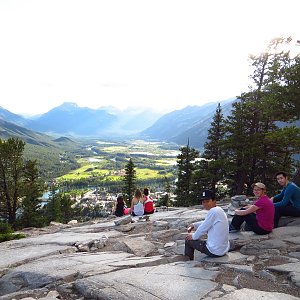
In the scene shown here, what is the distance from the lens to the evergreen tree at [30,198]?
3379 centimetres

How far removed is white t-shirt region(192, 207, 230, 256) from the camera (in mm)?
7871

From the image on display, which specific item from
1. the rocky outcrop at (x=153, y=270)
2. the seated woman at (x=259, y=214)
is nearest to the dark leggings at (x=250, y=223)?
the seated woman at (x=259, y=214)

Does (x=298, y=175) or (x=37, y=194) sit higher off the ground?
(x=298, y=175)

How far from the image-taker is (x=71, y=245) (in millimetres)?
12281

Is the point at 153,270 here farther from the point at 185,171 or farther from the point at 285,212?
the point at 185,171

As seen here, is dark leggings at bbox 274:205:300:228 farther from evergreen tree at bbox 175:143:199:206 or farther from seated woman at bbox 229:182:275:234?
evergreen tree at bbox 175:143:199:206

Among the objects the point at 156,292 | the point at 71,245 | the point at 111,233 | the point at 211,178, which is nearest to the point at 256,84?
the point at 211,178

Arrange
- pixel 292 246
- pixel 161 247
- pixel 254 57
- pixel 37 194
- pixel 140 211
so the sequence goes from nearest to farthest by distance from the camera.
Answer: pixel 292 246 → pixel 161 247 → pixel 140 211 → pixel 254 57 → pixel 37 194

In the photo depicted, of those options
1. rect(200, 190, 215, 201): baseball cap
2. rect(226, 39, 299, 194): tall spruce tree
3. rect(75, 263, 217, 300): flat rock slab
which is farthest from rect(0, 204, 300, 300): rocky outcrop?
rect(226, 39, 299, 194): tall spruce tree

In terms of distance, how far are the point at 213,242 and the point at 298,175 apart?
33.4 feet

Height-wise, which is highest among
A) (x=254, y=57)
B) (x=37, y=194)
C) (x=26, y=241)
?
(x=254, y=57)

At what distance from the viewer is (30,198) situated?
36.9 metres

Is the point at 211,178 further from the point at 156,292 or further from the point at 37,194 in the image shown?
the point at 156,292

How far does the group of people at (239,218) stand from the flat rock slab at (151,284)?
804 millimetres
